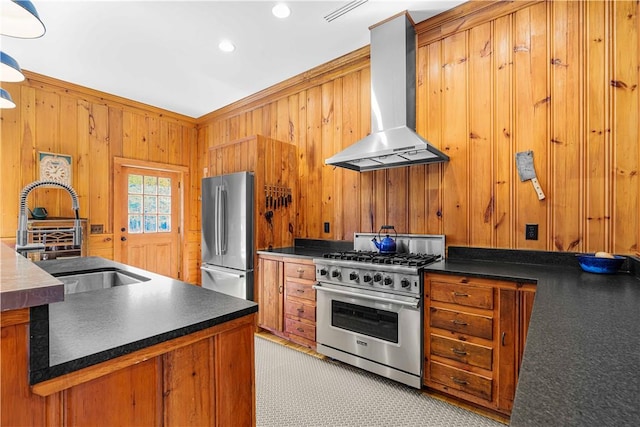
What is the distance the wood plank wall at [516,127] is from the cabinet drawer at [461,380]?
1033 mm

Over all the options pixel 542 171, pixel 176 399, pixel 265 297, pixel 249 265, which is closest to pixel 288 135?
pixel 249 265

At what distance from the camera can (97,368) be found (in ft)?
2.57

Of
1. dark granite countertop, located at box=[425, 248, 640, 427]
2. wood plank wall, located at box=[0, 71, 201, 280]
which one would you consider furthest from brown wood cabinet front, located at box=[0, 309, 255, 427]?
wood plank wall, located at box=[0, 71, 201, 280]

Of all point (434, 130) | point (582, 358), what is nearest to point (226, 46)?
point (434, 130)

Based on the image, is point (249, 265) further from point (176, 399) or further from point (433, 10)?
point (433, 10)

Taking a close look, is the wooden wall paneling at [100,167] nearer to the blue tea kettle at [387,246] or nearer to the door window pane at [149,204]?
the door window pane at [149,204]

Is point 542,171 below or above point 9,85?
below

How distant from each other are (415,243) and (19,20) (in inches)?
115

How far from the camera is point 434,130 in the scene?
281cm

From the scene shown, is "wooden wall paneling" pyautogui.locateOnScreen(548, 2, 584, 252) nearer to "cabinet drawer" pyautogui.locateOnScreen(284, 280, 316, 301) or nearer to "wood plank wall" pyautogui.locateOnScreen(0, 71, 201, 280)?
"cabinet drawer" pyautogui.locateOnScreen(284, 280, 316, 301)

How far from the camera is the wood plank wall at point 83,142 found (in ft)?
11.6

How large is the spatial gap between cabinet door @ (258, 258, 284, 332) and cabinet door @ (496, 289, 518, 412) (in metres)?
Result: 1.97

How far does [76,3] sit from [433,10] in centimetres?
294

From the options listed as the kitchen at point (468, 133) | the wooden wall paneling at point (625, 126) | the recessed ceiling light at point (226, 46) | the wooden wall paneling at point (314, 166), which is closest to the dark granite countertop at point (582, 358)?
the wooden wall paneling at point (625, 126)
